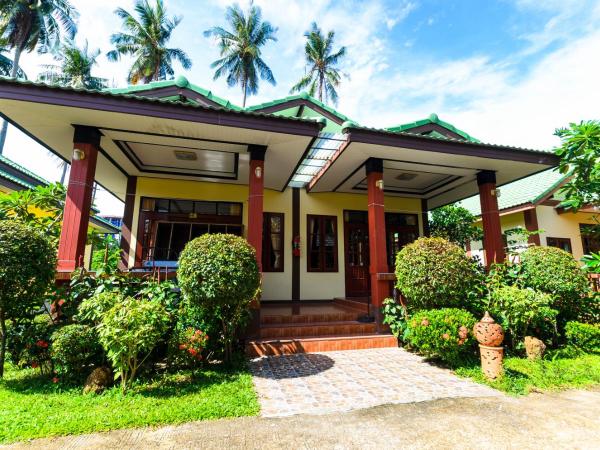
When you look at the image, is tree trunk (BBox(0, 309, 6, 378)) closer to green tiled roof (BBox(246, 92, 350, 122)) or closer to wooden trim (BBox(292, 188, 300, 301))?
wooden trim (BBox(292, 188, 300, 301))

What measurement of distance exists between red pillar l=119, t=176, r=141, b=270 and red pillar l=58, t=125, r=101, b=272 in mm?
2629

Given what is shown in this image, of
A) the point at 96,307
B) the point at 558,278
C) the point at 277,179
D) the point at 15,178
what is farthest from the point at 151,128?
the point at 558,278

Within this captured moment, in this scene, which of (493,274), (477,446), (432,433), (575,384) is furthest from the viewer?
(493,274)

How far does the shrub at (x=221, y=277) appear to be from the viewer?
142 inches

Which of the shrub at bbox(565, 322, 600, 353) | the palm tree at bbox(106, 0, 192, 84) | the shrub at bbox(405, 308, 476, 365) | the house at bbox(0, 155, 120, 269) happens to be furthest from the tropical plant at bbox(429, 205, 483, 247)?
the palm tree at bbox(106, 0, 192, 84)

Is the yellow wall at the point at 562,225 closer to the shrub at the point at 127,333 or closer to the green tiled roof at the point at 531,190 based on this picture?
the green tiled roof at the point at 531,190

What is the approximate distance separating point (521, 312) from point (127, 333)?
5.14 meters

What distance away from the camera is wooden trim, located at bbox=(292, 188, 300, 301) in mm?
8031

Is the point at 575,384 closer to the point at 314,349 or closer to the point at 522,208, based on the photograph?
the point at 314,349

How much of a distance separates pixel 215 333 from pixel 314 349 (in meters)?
1.66

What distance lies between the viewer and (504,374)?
3654 millimetres

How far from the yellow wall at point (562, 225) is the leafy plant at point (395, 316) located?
7.67 meters

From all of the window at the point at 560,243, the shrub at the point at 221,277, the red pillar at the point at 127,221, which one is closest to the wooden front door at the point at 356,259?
the shrub at the point at 221,277

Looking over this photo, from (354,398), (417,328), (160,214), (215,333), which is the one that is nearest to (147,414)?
(215,333)
